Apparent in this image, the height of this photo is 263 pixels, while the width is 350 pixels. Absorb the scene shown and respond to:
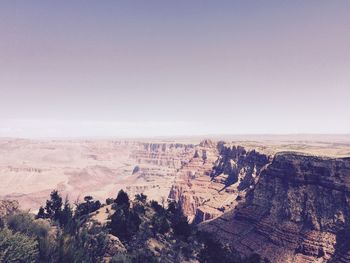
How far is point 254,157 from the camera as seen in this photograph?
152250 mm

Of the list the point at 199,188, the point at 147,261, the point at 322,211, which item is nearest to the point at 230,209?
the point at 322,211

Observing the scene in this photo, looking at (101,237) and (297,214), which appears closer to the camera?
(101,237)

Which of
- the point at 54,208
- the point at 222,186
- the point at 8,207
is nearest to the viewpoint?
the point at 8,207

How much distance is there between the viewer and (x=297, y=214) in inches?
3738

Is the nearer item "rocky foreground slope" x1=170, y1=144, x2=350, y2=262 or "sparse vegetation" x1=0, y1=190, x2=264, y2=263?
"sparse vegetation" x1=0, y1=190, x2=264, y2=263

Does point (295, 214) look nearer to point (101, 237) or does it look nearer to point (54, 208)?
point (54, 208)

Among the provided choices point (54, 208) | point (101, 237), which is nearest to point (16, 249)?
point (101, 237)

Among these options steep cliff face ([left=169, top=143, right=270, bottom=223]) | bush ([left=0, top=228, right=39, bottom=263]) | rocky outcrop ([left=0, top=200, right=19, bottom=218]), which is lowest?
steep cliff face ([left=169, top=143, right=270, bottom=223])

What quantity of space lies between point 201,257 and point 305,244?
32.8 m

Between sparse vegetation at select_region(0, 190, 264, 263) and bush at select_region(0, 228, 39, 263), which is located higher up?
bush at select_region(0, 228, 39, 263)

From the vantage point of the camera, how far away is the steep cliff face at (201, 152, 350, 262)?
278 feet

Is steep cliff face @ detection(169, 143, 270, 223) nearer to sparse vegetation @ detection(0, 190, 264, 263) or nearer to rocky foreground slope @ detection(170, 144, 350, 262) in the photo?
rocky foreground slope @ detection(170, 144, 350, 262)

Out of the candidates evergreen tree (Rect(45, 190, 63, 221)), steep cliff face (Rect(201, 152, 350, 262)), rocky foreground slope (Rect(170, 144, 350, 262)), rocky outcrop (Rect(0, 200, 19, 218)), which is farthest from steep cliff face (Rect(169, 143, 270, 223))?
rocky outcrop (Rect(0, 200, 19, 218))

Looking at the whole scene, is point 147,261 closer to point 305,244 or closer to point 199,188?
point 305,244
